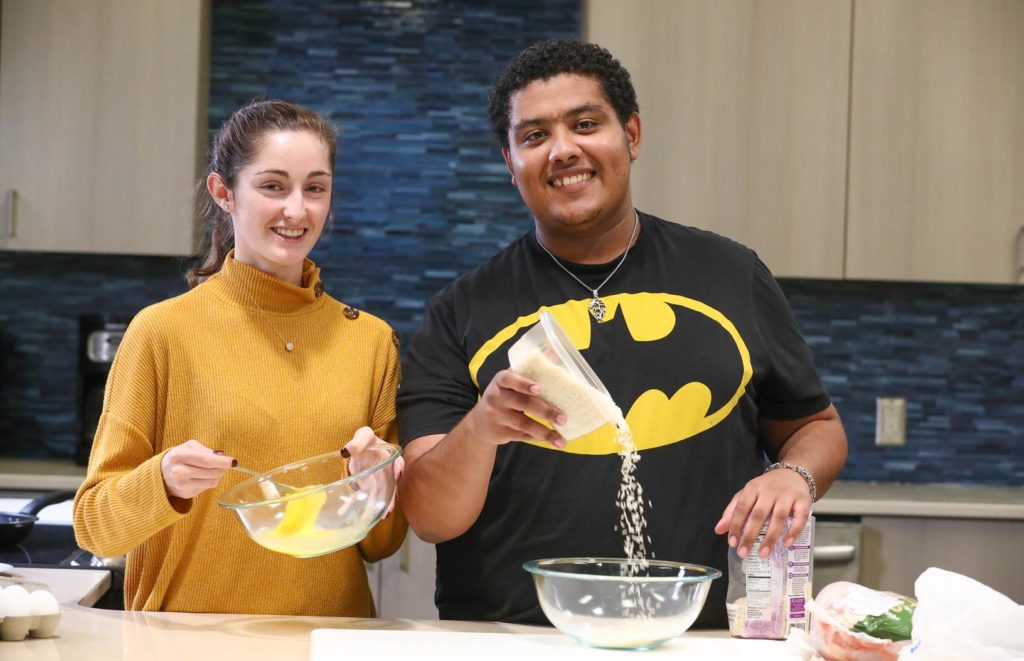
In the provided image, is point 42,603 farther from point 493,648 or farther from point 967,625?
point 967,625

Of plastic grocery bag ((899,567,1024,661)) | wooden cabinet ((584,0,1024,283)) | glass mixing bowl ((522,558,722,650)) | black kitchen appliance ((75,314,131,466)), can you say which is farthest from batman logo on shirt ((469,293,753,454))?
black kitchen appliance ((75,314,131,466))

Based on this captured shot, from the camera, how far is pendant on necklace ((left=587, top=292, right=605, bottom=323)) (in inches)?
63.7

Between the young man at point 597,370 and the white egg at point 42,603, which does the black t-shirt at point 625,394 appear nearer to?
the young man at point 597,370

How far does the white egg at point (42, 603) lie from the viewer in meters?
1.28

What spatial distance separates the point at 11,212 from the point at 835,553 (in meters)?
2.21

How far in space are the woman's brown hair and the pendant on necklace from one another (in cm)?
41

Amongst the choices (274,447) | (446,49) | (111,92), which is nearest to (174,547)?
(274,447)

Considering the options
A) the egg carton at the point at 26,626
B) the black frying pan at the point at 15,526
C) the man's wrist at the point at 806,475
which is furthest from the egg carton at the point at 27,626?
the man's wrist at the point at 806,475

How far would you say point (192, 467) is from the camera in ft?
4.20

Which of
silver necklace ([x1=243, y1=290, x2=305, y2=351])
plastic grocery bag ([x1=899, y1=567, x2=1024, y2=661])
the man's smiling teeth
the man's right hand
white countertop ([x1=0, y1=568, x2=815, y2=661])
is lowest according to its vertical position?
white countertop ([x1=0, y1=568, x2=815, y2=661])

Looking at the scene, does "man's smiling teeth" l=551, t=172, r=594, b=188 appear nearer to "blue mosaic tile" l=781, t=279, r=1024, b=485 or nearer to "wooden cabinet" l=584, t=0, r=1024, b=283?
"wooden cabinet" l=584, t=0, r=1024, b=283

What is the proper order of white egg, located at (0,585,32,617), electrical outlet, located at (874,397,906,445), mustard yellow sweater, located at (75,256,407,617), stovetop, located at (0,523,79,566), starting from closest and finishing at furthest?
white egg, located at (0,585,32,617), mustard yellow sweater, located at (75,256,407,617), stovetop, located at (0,523,79,566), electrical outlet, located at (874,397,906,445)

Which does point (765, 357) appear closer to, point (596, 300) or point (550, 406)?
point (596, 300)

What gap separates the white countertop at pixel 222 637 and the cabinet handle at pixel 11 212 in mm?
1722
